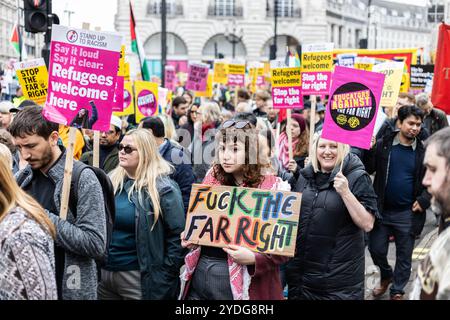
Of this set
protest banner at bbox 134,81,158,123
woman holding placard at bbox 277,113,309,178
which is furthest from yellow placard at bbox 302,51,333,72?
protest banner at bbox 134,81,158,123

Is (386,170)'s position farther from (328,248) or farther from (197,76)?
(197,76)

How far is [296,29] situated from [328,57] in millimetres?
55632

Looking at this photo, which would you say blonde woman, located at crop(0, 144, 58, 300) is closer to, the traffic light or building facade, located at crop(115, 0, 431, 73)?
the traffic light

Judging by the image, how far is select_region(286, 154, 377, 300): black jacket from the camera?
4.84 metres

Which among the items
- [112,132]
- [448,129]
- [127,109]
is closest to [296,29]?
[127,109]

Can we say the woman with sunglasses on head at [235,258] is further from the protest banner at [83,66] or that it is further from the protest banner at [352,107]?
the protest banner at [352,107]

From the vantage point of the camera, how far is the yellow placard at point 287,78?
9398 mm

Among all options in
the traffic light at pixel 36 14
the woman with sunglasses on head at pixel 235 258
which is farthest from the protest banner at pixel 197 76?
the woman with sunglasses on head at pixel 235 258

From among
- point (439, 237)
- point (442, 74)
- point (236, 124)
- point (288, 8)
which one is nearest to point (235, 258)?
point (236, 124)

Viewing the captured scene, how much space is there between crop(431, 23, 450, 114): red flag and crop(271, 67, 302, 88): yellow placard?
2.10m

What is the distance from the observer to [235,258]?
4012mm

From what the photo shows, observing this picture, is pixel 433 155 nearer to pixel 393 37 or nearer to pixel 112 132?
pixel 112 132

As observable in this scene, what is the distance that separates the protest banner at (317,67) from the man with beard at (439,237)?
6.59 meters

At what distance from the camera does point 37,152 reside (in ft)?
12.8
